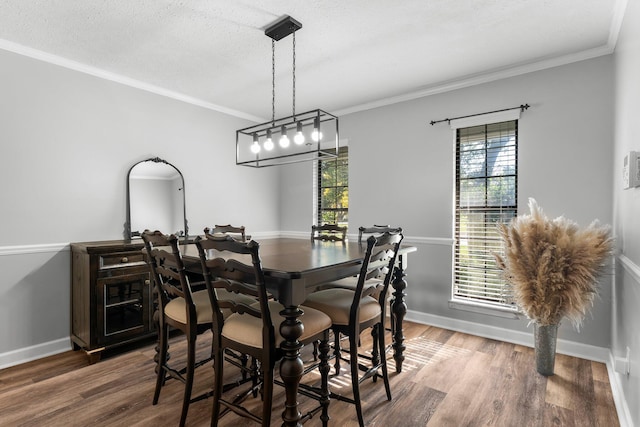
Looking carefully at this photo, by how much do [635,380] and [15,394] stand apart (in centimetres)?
360

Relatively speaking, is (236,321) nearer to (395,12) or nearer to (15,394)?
(15,394)

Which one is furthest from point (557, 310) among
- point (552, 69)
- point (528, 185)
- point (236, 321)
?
point (236, 321)

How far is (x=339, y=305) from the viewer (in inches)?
78.3

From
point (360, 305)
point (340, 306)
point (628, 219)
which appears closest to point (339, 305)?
point (340, 306)

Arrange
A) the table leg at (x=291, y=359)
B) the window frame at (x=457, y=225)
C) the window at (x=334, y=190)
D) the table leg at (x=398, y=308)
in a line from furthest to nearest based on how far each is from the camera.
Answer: the window at (x=334, y=190) < the window frame at (x=457, y=225) < the table leg at (x=398, y=308) < the table leg at (x=291, y=359)

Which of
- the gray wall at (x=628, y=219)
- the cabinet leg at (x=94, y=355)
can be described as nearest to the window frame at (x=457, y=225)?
the gray wall at (x=628, y=219)

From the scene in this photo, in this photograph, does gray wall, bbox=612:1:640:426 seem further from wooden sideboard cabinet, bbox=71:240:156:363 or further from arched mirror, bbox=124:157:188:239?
arched mirror, bbox=124:157:188:239

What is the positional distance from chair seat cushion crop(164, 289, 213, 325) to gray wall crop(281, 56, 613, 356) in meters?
2.45

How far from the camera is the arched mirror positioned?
344 centimetres

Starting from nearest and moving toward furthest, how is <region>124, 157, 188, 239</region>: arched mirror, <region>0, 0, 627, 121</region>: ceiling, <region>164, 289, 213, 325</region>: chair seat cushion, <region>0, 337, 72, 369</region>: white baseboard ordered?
1. <region>164, 289, 213, 325</region>: chair seat cushion
2. <region>0, 0, 627, 121</region>: ceiling
3. <region>0, 337, 72, 369</region>: white baseboard
4. <region>124, 157, 188, 239</region>: arched mirror

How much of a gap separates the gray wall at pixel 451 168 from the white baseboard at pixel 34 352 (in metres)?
2.83

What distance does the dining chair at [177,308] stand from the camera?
1.85m

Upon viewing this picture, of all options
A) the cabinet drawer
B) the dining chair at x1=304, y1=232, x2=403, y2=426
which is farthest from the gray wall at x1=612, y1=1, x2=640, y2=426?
the cabinet drawer

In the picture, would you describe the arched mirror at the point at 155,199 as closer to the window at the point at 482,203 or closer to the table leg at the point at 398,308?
the table leg at the point at 398,308
